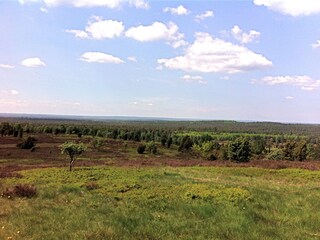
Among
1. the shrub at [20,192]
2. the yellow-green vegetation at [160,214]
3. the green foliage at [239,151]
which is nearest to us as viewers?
the yellow-green vegetation at [160,214]

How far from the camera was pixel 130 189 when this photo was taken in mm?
18391

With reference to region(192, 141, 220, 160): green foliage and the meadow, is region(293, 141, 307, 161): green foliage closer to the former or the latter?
region(192, 141, 220, 160): green foliage

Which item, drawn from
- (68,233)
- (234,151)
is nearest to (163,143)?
(234,151)

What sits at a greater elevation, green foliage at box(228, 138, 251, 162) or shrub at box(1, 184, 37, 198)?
shrub at box(1, 184, 37, 198)

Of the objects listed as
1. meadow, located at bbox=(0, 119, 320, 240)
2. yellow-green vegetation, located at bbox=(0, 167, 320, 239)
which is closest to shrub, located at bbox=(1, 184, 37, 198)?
meadow, located at bbox=(0, 119, 320, 240)

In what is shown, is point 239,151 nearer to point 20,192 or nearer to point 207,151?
point 207,151

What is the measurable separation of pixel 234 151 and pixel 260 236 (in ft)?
250

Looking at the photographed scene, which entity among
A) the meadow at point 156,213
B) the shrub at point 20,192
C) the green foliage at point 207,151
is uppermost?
the meadow at point 156,213

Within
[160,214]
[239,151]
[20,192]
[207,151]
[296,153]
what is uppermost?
[160,214]

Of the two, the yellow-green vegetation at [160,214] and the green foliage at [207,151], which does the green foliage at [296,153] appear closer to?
the green foliage at [207,151]

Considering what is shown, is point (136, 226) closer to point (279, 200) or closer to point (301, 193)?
point (279, 200)

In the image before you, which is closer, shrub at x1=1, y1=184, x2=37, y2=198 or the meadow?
the meadow

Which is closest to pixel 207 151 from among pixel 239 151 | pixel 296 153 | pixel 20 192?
pixel 239 151

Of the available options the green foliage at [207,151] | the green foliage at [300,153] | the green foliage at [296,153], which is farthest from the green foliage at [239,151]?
the green foliage at [300,153]
